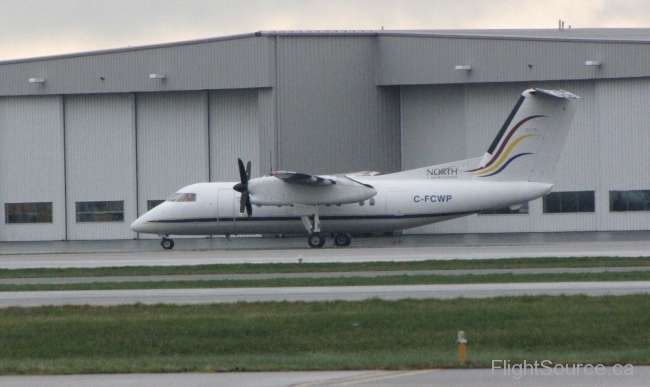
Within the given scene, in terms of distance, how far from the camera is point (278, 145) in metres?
42.8

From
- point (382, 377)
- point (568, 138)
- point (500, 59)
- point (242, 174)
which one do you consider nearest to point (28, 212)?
point (242, 174)

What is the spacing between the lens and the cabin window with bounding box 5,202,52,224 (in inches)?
1828

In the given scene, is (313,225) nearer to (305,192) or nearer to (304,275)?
(305,192)

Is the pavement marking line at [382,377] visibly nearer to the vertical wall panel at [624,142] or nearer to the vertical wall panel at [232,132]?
the vertical wall panel at [624,142]

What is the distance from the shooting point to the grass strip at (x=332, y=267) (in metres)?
25.0

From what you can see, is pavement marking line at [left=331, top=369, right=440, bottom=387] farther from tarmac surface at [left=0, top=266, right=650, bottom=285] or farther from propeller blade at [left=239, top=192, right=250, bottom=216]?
propeller blade at [left=239, top=192, right=250, bottom=216]

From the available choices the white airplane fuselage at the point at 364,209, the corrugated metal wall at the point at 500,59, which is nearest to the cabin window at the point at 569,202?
the corrugated metal wall at the point at 500,59

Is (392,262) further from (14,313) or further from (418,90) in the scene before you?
(418,90)

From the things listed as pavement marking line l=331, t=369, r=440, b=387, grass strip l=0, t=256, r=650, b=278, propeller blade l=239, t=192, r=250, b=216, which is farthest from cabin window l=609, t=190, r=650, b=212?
pavement marking line l=331, t=369, r=440, b=387

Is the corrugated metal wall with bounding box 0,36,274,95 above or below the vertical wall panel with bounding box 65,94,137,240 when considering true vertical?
above

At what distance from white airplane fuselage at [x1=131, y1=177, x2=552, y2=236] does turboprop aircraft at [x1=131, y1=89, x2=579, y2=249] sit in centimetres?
4

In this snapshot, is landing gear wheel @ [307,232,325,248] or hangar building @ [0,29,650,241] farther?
hangar building @ [0,29,650,241]

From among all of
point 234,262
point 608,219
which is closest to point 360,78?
point 608,219

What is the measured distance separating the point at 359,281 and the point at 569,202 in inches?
943
